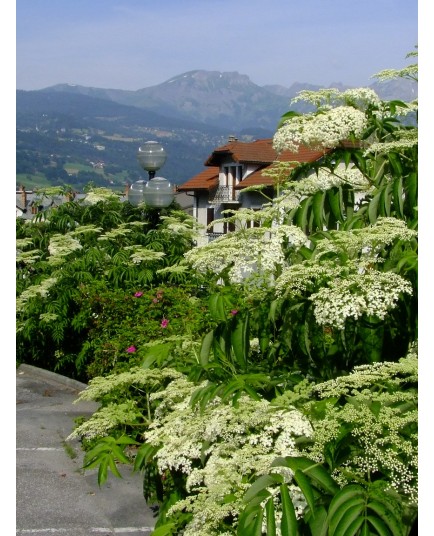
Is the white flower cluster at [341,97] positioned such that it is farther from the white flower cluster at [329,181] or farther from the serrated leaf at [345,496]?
the serrated leaf at [345,496]

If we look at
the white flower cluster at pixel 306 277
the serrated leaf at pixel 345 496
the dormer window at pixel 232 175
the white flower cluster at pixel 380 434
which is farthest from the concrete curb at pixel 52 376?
the dormer window at pixel 232 175

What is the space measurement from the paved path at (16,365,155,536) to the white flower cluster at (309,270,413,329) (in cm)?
194

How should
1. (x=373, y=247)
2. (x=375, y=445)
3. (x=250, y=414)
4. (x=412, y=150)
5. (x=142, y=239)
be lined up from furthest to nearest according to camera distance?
(x=142, y=239) < (x=412, y=150) < (x=373, y=247) < (x=250, y=414) < (x=375, y=445)

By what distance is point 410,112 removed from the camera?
16.9 ft

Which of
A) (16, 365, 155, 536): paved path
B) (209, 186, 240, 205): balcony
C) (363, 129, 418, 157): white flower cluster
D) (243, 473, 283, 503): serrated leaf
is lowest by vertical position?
(16, 365, 155, 536): paved path

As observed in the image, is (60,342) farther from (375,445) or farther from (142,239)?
(375,445)

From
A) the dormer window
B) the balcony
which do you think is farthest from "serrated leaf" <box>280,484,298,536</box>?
the dormer window

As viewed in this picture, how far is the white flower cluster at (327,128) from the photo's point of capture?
4707mm

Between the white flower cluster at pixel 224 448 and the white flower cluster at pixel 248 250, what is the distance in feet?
2.50

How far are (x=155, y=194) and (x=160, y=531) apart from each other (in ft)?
34.7

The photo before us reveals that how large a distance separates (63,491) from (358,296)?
4574mm

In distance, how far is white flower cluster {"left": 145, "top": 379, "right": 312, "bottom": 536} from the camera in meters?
3.16

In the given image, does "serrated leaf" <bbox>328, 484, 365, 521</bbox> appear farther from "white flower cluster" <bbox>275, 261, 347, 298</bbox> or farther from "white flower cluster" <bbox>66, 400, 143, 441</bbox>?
"white flower cluster" <bbox>66, 400, 143, 441</bbox>

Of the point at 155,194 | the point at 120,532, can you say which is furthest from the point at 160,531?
the point at 155,194
